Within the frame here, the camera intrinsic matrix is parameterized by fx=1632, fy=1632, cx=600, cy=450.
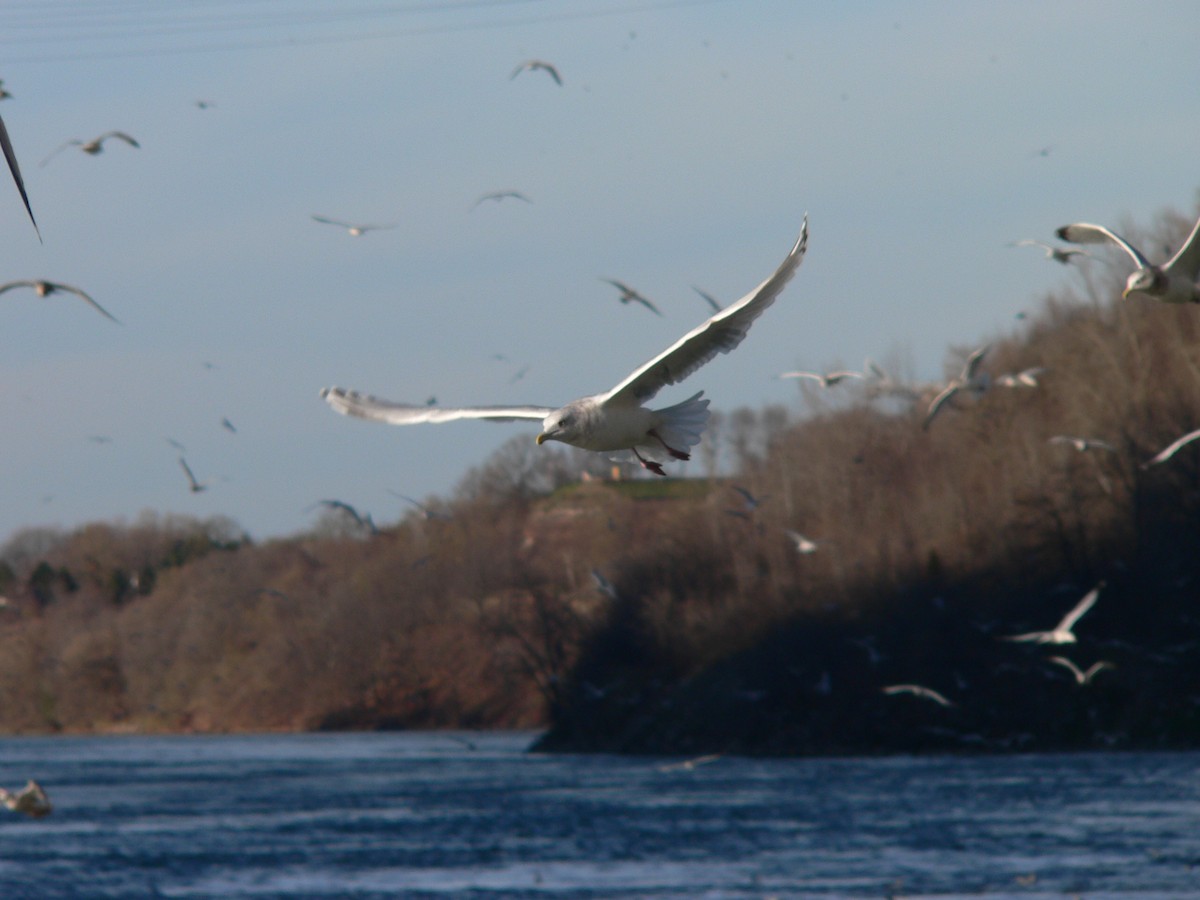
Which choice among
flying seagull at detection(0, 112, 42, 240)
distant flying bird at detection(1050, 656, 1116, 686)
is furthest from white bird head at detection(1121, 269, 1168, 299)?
distant flying bird at detection(1050, 656, 1116, 686)

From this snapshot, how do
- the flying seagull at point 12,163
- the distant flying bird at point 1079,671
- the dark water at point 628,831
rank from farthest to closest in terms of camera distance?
the distant flying bird at point 1079,671, the dark water at point 628,831, the flying seagull at point 12,163

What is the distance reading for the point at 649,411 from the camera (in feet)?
39.0

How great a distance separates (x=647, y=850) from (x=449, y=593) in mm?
51977

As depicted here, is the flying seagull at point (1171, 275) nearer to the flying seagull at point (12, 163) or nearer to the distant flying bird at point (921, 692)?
the flying seagull at point (12, 163)

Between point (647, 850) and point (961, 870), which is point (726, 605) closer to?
point (647, 850)

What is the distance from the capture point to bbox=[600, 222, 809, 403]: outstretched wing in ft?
33.6

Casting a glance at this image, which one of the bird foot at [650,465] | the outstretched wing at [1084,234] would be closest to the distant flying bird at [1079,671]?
the outstretched wing at [1084,234]

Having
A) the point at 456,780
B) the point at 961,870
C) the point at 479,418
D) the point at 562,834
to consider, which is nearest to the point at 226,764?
the point at 456,780

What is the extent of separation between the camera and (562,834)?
1548 inches

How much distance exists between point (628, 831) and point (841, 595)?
26.5 m

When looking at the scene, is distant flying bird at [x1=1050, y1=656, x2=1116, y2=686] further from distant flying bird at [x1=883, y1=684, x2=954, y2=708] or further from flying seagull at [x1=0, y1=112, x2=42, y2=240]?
flying seagull at [x1=0, y1=112, x2=42, y2=240]

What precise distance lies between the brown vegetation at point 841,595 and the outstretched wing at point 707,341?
32.5 meters

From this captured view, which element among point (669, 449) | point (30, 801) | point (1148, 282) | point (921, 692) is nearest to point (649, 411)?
point (669, 449)

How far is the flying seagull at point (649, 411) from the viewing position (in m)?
10.6
